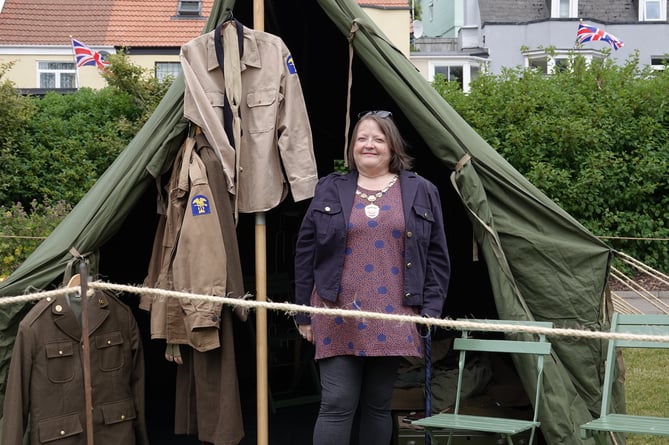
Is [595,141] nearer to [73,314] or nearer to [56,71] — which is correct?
[73,314]

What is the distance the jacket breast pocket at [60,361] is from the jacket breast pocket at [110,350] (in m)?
0.12

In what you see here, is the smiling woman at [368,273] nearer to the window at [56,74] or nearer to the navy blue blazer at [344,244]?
the navy blue blazer at [344,244]

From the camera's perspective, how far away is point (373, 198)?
11.0ft

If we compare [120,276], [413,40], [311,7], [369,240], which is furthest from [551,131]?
[413,40]

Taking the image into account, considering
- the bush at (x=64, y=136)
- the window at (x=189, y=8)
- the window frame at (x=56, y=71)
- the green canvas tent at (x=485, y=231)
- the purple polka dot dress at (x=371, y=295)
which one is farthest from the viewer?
the window frame at (x=56, y=71)

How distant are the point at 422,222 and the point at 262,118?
93cm

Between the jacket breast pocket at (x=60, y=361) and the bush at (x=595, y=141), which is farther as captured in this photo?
the bush at (x=595, y=141)

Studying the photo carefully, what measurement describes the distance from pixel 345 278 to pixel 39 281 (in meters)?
1.41

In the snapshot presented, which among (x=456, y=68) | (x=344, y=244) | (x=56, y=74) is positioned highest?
(x=456, y=68)

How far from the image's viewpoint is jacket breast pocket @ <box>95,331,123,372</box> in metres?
3.66

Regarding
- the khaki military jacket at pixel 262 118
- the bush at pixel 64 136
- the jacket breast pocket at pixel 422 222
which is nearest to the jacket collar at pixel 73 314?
the khaki military jacket at pixel 262 118

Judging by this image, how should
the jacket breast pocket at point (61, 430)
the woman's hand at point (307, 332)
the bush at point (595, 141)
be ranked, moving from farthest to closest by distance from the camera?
the bush at point (595, 141), the jacket breast pocket at point (61, 430), the woman's hand at point (307, 332)

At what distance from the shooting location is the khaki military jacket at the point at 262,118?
12.3ft

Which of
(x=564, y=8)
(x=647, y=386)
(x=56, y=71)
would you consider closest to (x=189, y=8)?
(x=56, y=71)
